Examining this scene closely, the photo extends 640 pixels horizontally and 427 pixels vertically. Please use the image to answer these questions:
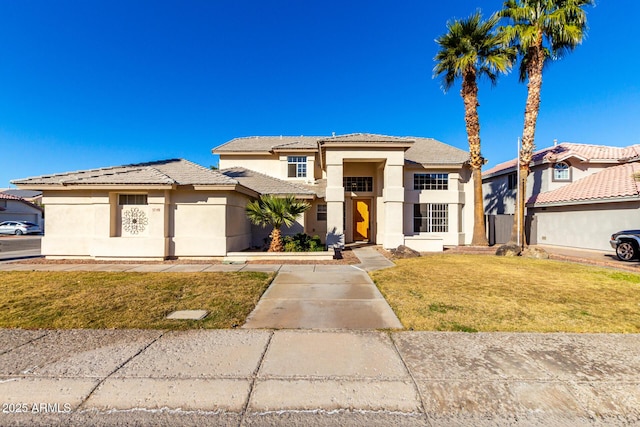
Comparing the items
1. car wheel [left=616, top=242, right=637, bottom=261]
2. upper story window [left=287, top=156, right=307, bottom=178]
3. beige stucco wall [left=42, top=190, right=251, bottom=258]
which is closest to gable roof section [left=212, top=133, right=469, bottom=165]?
upper story window [left=287, top=156, right=307, bottom=178]

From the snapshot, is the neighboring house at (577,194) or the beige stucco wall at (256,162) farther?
the beige stucco wall at (256,162)

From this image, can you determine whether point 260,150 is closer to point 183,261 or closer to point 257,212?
point 257,212

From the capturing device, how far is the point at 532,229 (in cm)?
1936

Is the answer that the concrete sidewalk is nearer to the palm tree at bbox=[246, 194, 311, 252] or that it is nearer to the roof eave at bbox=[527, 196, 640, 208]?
the palm tree at bbox=[246, 194, 311, 252]

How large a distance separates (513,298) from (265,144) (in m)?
18.5

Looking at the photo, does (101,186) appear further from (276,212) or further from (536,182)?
(536,182)

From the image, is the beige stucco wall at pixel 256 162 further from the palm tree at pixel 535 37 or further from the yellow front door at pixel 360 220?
the palm tree at pixel 535 37

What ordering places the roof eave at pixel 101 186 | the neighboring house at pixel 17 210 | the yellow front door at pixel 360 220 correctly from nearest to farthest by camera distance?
the roof eave at pixel 101 186 → the yellow front door at pixel 360 220 → the neighboring house at pixel 17 210

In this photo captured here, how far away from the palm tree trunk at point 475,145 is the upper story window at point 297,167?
10.5m

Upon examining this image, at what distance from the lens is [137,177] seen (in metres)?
11.6

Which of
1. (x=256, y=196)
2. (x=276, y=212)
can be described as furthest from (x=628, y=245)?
(x=256, y=196)

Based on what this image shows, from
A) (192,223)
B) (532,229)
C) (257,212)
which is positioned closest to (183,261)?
(192,223)

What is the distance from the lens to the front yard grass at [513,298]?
4898mm

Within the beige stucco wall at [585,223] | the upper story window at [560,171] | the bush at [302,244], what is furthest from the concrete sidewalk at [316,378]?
the upper story window at [560,171]
